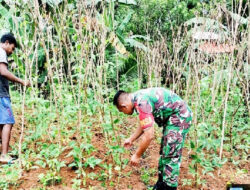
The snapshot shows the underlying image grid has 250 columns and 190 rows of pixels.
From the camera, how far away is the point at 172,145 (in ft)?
8.89

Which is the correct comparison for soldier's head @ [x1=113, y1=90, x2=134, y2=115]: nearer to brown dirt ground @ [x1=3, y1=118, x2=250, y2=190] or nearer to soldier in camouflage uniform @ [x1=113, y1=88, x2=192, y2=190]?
soldier in camouflage uniform @ [x1=113, y1=88, x2=192, y2=190]

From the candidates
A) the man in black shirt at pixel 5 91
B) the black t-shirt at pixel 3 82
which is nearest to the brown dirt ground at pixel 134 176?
the man in black shirt at pixel 5 91

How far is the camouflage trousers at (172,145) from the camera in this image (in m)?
2.71

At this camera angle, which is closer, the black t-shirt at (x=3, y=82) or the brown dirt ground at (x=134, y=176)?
the brown dirt ground at (x=134, y=176)

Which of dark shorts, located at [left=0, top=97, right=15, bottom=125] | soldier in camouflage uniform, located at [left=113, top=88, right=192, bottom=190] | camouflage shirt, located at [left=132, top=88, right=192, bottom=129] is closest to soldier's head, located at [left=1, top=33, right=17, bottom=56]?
dark shorts, located at [left=0, top=97, right=15, bottom=125]

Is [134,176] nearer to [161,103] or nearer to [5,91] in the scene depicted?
[161,103]

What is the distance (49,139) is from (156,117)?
5.72 feet

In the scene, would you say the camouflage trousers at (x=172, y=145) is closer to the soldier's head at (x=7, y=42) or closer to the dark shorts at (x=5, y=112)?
the dark shorts at (x=5, y=112)

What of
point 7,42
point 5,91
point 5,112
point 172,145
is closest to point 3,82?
point 5,91

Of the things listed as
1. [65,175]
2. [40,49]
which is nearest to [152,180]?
[65,175]

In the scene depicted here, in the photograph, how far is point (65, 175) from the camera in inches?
123

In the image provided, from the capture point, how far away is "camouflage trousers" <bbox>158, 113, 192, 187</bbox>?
2.71m

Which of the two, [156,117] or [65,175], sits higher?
[156,117]

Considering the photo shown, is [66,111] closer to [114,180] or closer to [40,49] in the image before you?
[114,180]
